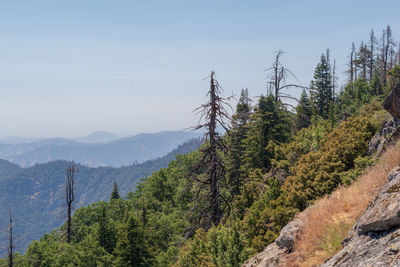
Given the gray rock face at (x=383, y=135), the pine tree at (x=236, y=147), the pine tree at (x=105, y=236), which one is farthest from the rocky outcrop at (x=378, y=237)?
the pine tree at (x=105, y=236)

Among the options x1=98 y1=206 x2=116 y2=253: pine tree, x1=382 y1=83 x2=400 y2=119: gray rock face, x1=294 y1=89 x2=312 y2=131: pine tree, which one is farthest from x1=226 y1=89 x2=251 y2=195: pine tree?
x1=98 y1=206 x2=116 y2=253: pine tree

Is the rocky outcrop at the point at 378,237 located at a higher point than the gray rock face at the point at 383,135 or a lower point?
lower

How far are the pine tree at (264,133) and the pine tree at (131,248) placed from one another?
428 inches

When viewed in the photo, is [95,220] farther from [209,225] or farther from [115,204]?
[209,225]

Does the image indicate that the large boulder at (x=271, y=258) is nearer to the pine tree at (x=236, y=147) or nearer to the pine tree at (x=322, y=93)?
the pine tree at (x=236, y=147)

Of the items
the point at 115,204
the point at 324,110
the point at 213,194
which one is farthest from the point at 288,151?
the point at 115,204

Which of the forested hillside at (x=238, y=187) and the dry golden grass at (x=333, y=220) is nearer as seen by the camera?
the dry golden grass at (x=333, y=220)

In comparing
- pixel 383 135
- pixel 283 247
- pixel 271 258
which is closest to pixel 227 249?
pixel 271 258

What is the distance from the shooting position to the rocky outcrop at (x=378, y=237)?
418 cm

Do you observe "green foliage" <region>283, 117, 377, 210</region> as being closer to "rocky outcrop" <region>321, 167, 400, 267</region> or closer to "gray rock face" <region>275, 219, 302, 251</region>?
"gray rock face" <region>275, 219, 302, 251</region>

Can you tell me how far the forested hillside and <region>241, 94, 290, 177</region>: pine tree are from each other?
0.09m

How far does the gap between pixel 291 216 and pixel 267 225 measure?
1000 mm

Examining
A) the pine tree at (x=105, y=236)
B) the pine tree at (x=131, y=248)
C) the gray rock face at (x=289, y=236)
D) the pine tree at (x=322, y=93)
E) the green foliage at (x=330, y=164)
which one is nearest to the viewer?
the gray rock face at (x=289, y=236)

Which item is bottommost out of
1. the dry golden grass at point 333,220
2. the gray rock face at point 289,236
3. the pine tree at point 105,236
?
the pine tree at point 105,236
